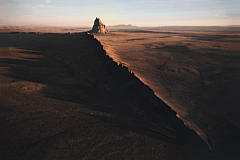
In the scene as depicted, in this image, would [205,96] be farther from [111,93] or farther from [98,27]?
[98,27]

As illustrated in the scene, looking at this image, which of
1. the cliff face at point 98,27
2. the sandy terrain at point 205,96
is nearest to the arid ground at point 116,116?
the sandy terrain at point 205,96

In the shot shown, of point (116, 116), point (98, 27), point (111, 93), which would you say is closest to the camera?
point (116, 116)

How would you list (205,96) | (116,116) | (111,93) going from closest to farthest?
(116,116), (205,96), (111,93)

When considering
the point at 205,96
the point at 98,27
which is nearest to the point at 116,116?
the point at 205,96

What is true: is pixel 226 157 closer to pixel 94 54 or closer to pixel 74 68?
pixel 74 68

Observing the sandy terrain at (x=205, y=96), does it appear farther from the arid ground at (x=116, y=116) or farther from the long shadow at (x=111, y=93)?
the long shadow at (x=111, y=93)

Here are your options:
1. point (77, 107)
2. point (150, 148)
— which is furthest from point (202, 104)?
point (77, 107)

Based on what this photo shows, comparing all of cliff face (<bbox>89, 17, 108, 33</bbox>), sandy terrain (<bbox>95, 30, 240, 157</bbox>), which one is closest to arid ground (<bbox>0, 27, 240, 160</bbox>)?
sandy terrain (<bbox>95, 30, 240, 157</bbox>)

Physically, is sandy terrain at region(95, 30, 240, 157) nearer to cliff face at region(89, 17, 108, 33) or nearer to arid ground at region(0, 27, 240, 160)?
arid ground at region(0, 27, 240, 160)
